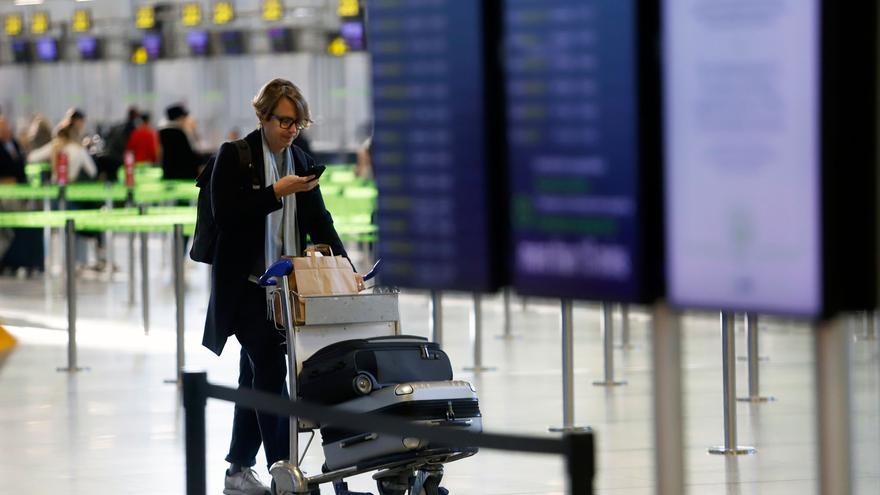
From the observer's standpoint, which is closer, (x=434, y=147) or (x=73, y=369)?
(x=434, y=147)

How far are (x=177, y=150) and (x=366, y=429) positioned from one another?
15982 mm

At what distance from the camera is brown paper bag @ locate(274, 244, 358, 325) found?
20.4 feet

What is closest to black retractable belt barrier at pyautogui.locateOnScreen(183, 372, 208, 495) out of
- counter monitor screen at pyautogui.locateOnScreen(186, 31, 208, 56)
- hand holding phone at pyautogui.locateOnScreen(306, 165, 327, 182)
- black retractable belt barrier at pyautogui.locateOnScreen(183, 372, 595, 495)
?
black retractable belt barrier at pyautogui.locateOnScreen(183, 372, 595, 495)

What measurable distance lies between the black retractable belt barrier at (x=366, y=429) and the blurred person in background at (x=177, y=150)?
1493 centimetres

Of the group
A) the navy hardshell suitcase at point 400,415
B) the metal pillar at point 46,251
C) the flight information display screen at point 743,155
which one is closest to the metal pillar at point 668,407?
the flight information display screen at point 743,155

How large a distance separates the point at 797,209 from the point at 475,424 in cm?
331

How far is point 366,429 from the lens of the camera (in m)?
3.68

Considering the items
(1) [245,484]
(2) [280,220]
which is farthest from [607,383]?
(2) [280,220]

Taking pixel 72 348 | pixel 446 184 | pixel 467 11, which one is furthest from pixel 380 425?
pixel 72 348

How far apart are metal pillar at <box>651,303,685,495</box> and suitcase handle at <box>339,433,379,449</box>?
2627 mm

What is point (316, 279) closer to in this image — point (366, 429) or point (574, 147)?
point (366, 429)

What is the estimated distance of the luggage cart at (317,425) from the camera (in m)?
5.97

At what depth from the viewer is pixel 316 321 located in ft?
20.4

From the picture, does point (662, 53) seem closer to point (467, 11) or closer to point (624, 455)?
point (467, 11)
